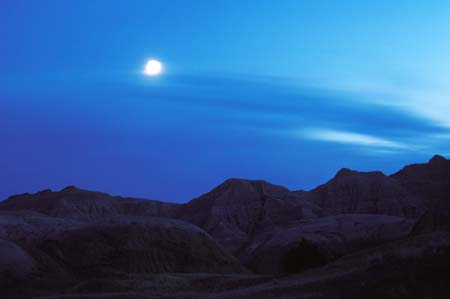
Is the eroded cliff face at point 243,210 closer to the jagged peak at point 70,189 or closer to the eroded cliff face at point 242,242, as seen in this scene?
the eroded cliff face at point 242,242

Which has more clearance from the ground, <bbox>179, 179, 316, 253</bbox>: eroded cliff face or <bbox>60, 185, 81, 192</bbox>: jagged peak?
<bbox>60, 185, 81, 192</bbox>: jagged peak

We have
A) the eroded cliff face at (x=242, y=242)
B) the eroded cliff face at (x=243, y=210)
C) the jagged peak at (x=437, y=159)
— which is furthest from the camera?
the jagged peak at (x=437, y=159)

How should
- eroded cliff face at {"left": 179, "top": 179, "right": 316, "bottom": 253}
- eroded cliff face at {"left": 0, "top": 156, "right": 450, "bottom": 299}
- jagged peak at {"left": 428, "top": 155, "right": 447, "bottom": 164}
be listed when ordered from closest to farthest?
eroded cliff face at {"left": 0, "top": 156, "right": 450, "bottom": 299}
eroded cliff face at {"left": 179, "top": 179, "right": 316, "bottom": 253}
jagged peak at {"left": 428, "top": 155, "right": 447, "bottom": 164}

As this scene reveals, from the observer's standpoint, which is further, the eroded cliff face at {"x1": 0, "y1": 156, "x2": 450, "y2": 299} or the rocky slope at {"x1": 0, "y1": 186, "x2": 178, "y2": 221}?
the rocky slope at {"x1": 0, "y1": 186, "x2": 178, "y2": 221}

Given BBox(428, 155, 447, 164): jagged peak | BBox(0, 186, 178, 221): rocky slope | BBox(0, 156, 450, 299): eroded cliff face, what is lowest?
BBox(0, 156, 450, 299): eroded cliff face

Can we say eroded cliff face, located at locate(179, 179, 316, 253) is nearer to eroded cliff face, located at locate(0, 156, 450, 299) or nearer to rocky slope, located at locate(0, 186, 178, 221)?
eroded cliff face, located at locate(0, 156, 450, 299)

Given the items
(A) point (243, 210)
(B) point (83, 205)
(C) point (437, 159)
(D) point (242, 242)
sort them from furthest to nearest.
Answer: (C) point (437, 159)
(B) point (83, 205)
(A) point (243, 210)
(D) point (242, 242)

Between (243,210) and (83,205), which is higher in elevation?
(83,205)

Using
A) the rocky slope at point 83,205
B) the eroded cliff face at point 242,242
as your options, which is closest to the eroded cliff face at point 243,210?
the eroded cliff face at point 242,242

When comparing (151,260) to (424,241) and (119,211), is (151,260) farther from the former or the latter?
(119,211)

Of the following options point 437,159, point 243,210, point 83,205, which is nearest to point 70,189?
point 83,205

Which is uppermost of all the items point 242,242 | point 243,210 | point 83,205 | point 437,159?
point 437,159

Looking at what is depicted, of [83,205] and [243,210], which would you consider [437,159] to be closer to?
[243,210]

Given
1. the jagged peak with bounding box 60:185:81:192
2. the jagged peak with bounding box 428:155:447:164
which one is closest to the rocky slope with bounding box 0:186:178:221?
the jagged peak with bounding box 60:185:81:192
